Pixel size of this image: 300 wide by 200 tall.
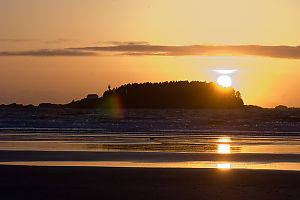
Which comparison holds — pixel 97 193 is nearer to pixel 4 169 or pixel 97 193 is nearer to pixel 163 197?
pixel 163 197

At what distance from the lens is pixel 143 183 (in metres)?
14.6

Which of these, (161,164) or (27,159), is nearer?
(161,164)

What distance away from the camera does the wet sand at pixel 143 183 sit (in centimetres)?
1274

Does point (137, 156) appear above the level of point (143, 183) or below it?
above

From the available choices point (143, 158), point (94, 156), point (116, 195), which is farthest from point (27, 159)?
point (116, 195)

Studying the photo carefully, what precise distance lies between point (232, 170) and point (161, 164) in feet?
10.3

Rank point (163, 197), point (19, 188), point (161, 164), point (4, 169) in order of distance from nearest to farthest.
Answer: point (163, 197) < point (19, 188) < point (4, 169) < point (161, 164)

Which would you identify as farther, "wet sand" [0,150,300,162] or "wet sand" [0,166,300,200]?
"wet sand" [0,150,300,162]

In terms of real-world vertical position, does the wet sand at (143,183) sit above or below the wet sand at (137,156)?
below

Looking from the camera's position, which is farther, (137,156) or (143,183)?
(137,156)

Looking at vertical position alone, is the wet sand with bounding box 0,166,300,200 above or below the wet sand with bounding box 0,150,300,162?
below

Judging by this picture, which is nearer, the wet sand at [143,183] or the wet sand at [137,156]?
the wet sand at [143,183]

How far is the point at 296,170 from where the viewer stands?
18.2m

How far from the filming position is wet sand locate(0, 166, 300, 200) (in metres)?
12.7
